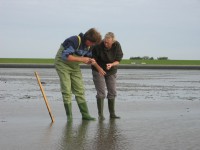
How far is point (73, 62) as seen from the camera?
10023 mm

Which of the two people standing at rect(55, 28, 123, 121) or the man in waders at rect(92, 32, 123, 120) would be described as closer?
the two people standing at rect(55, 28, 123, 121)

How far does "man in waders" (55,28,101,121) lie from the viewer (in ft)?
31.8

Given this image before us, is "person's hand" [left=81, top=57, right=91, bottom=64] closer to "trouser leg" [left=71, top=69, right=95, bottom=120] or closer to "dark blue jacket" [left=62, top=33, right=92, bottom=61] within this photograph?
"dark blue jacket" [left=62, top=33, right=92, bottom=61]

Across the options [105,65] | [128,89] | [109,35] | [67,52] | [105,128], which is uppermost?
[109,35]

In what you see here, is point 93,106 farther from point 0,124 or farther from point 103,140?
point 103,140

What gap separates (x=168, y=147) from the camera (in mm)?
7203

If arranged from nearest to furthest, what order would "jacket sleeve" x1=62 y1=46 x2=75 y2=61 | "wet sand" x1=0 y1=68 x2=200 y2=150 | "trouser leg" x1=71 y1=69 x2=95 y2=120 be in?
"wet sand" x1=0 y1=68 x2=200 y2=150, "jacket sleeve" x1=62 y1=46 x2=75 y2=61, "trouser leg" x1=71 y1=69 x2=95 y2=120

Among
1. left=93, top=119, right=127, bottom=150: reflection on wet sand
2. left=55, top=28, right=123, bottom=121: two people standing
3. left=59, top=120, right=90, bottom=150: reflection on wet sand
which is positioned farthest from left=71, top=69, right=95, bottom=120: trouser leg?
left=59, top=120, right=90, bottom=150: reflection on wet sand

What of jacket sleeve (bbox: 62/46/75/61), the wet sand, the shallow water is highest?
jacket sleeve (bbox: 62/46/75/61)

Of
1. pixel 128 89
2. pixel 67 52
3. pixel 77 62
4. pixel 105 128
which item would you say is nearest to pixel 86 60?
pixel 77 62

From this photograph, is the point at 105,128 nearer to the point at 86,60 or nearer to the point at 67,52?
the point at 86,60

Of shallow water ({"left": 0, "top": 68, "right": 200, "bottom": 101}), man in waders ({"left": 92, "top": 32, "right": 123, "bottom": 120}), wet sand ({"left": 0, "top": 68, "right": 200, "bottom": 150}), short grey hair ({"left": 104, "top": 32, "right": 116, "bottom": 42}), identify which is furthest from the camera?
shallow water ({"left": 0, "top": 68, "right": 200, "bottom": 101})

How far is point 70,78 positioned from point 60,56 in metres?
0.45

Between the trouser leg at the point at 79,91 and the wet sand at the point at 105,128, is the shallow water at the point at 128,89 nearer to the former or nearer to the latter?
the wet sand at the point at 105,128
